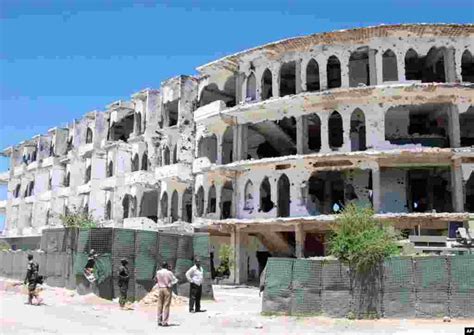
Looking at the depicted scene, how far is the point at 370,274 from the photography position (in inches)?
639

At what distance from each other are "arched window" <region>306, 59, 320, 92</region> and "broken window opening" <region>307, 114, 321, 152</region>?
2.17 metres

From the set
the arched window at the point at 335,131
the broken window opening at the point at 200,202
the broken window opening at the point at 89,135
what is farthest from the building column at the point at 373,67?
the broken window opening at the point at 89,135

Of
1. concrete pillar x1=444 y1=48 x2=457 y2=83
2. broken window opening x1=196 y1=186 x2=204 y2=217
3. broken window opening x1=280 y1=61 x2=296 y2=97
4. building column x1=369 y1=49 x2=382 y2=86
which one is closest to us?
concrete pillar x1=444 y1=48 x2=457 y2=83

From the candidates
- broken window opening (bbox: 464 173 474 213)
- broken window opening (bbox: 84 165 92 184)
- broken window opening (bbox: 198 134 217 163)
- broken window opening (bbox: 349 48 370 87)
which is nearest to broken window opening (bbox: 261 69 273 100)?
broken window opening (bbox: 198 134 217 163)

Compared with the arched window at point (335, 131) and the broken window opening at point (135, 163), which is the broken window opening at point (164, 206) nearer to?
the broken window opening at point (135, 163)

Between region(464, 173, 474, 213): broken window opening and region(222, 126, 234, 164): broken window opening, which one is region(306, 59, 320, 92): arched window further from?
region(464, 173, 474, 213): broken window opening

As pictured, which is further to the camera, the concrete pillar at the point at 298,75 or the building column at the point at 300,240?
the concrete pillar at the point at 298,75

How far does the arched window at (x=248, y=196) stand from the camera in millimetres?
32375

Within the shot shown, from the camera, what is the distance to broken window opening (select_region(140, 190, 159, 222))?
139 ft

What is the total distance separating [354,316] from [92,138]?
120 ft

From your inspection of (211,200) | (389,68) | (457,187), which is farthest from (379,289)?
(211,200)

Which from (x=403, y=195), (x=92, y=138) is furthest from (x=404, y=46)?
(x=92, y=138)

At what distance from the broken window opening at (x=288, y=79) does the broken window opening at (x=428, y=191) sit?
935cm

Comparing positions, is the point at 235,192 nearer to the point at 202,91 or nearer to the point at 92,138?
the point at 202,91
